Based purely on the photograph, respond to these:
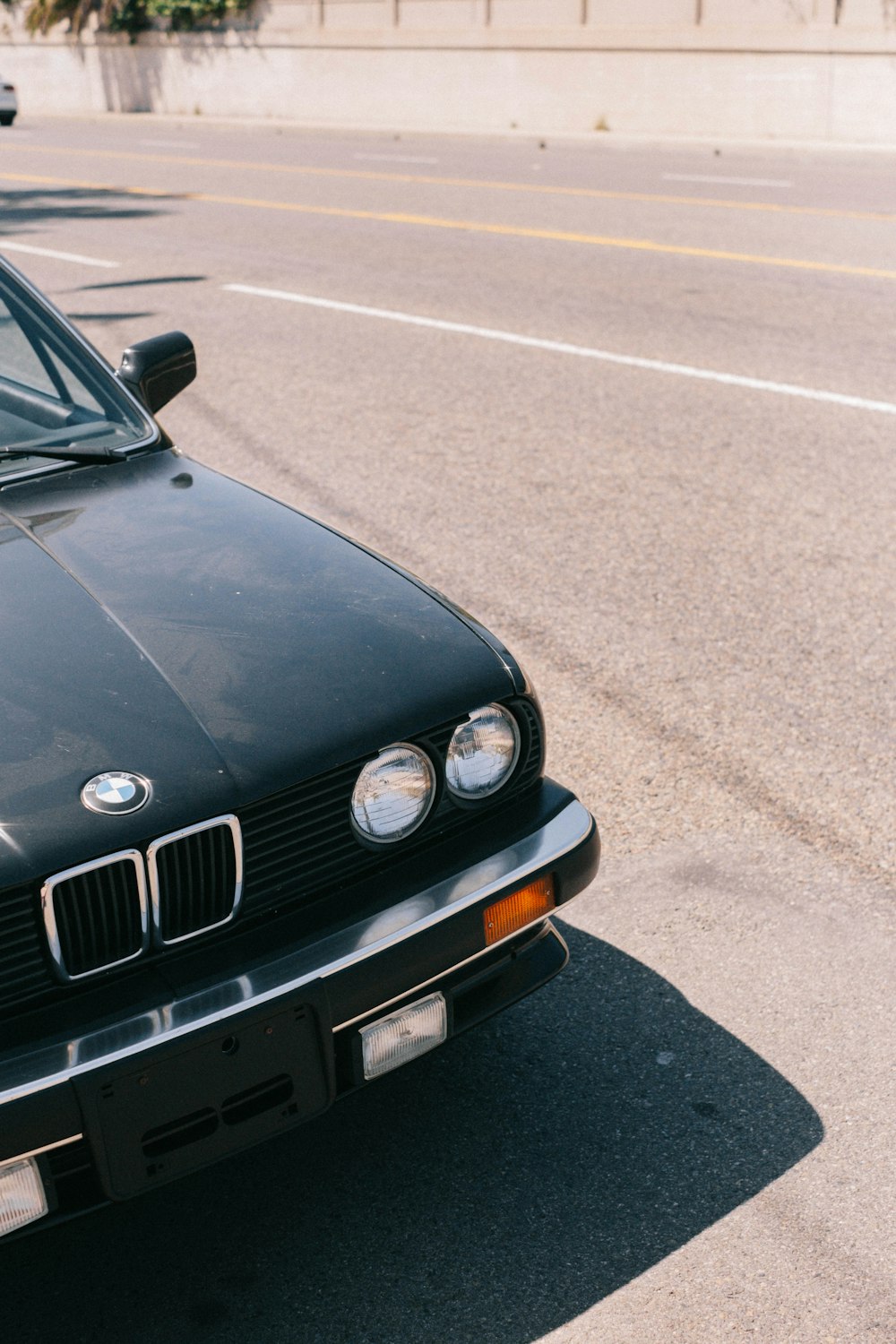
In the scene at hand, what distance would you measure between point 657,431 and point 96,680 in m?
5.45

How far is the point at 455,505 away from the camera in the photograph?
6441 millimetres

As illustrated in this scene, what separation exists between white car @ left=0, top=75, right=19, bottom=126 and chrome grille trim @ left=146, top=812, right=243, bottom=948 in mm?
33529

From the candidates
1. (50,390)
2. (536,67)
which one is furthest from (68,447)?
(536,67)

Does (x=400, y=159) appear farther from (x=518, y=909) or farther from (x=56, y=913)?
(x=56, y=913)

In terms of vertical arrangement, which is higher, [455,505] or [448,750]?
[448,750]

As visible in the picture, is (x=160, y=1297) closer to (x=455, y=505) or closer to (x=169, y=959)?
(x=169, y=959)

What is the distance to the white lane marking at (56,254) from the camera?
41.8 ft

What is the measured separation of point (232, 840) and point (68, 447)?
1.48 metres

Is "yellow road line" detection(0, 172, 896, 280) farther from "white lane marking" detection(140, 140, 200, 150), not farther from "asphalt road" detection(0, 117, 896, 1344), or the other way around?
"white lane marking" detection(140, 140, 200, 150)

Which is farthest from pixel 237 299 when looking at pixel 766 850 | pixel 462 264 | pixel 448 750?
pixel 448 750

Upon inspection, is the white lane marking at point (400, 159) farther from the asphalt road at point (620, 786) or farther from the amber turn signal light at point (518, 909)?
the amber turn signal light at point (518, 909)

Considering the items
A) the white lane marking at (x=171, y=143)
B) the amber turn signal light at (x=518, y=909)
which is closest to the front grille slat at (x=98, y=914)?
the amber turn signal light at (x=518, y=909)

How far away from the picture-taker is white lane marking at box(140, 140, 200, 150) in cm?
2570

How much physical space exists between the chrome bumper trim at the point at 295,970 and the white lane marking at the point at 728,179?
666 inches
